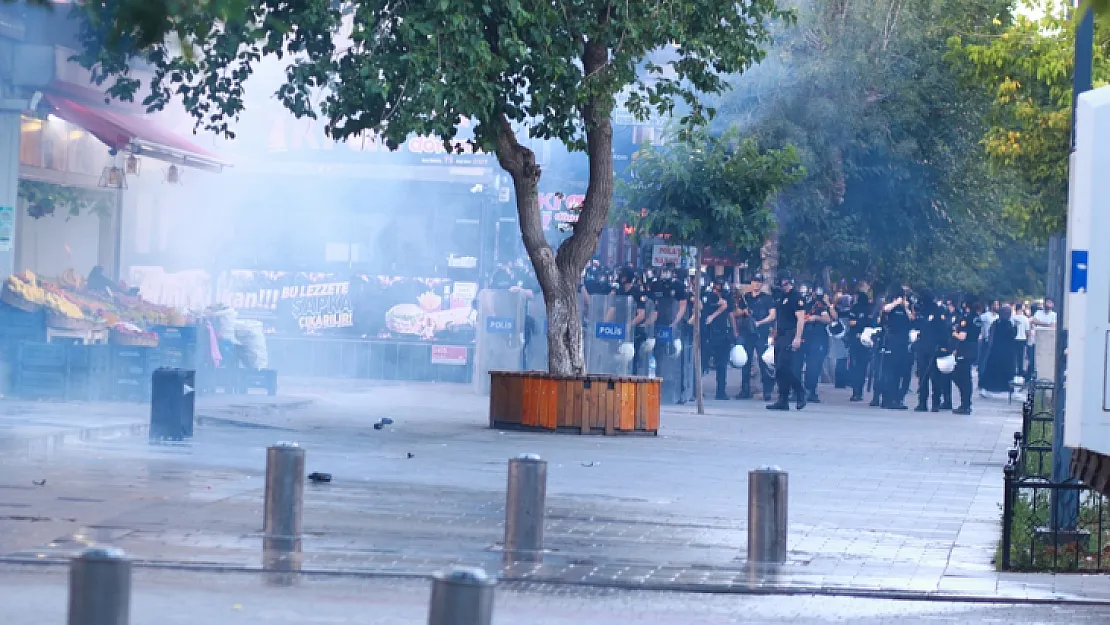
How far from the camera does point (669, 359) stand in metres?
27.8

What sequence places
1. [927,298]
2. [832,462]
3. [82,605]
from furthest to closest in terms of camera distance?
[927,298] < [832,462] < [82,605]

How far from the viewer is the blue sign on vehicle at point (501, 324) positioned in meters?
27.1

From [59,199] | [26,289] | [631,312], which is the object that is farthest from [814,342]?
[26,289]

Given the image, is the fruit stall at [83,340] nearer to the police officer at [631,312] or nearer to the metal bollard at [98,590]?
the police officer at [631,312]

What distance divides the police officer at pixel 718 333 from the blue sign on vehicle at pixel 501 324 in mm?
3892

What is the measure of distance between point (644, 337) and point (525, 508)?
675 inches

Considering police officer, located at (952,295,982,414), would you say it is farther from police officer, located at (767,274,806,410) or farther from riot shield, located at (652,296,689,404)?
riot shield, located at (652,296,689,404)

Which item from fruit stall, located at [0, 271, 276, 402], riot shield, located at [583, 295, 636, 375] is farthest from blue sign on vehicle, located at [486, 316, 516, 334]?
fruit stall, located at [0, 271, 276, 402]

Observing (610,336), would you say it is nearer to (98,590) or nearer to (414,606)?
(414,606)

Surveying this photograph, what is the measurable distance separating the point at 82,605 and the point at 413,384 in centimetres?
2428

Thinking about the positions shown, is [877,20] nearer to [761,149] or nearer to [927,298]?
[761,149]

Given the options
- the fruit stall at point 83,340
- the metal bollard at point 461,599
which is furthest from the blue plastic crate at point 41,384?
the metal bollard at point 461,599

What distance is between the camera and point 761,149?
3375cm

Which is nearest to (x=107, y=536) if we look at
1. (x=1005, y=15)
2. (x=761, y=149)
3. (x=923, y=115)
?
(x=761, y=149)
